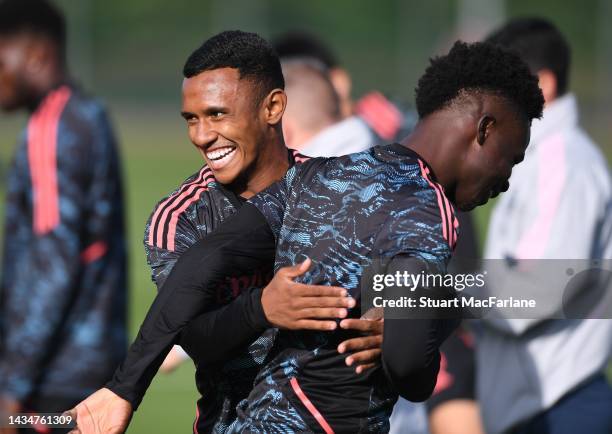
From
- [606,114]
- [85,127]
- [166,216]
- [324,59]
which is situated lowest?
[166,216]

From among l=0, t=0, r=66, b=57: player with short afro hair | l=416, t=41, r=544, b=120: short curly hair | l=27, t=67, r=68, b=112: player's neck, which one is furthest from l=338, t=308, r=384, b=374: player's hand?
l=0, t=0, r=66, b=57: player with short afro hair

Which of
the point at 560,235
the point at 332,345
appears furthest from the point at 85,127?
the point at 332,345

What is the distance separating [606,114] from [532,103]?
2544 cm

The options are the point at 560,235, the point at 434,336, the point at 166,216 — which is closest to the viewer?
the point at 434,336

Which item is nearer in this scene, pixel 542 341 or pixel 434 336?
pixel 434 336

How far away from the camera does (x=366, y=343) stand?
2.95m

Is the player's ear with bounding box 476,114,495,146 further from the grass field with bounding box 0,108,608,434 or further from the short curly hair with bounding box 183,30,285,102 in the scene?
the grass field with bounding box 0,108,608,434

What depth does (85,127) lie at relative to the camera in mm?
5133

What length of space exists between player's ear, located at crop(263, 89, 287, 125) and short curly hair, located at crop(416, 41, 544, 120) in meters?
0.47

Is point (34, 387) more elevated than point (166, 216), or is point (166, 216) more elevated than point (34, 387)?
point (166, 216)

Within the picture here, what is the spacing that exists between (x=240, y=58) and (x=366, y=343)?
110 centimetres

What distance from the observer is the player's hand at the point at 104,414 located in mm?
3035

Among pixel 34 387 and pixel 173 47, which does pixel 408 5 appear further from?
pixel 34 387

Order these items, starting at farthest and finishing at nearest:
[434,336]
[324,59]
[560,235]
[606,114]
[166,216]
→ [606,114] → [324,59] → [560,235] → [166,216] → [434,336]
